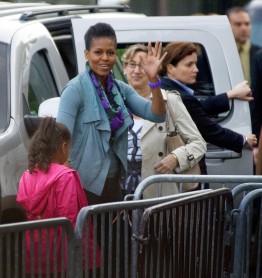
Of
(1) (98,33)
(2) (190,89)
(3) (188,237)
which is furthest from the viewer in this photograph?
(2) (190,89)

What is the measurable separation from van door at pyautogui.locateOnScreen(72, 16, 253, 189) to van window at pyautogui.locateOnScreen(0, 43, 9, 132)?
1.68 m

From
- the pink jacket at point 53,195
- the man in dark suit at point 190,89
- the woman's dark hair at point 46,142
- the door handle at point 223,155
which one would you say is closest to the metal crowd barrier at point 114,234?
the pink jacket at point 53,195

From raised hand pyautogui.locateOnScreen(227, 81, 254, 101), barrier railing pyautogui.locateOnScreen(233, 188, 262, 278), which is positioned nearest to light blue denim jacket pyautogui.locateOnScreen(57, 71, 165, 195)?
barrier railing pyautogui.locateOnScreen(233, 188, 262, 278)

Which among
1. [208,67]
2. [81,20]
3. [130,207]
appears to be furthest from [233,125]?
[130,207]

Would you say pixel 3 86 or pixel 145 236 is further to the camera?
pixel 3 86

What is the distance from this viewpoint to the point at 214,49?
10078 mm

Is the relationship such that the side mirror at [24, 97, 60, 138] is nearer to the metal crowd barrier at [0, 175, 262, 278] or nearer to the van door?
the metal crowd barrier at [0, 175, 262, 278]

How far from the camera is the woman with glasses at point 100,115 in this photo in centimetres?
771

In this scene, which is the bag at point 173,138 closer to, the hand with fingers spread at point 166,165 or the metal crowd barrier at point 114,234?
the hand with fingers spread at point 166,165

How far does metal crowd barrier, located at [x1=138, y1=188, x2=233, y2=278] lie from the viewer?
632cm

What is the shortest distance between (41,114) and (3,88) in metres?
0.28

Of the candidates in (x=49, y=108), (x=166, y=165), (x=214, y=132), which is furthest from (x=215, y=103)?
(x=49, y=108)

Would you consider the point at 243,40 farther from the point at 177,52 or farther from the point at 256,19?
the point at 177,52

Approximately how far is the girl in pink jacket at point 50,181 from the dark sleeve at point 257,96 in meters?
4.45
